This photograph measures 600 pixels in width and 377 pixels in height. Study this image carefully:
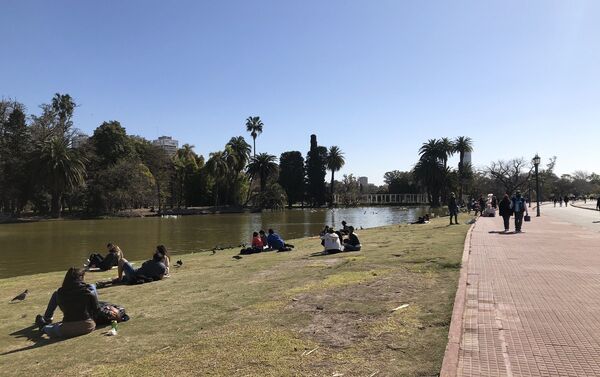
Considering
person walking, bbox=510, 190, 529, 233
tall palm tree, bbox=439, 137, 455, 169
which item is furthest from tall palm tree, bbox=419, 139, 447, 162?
person walking, bbox=510, 190, 529, 233

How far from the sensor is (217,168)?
9519 centimetres

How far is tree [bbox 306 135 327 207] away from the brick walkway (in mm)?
113169

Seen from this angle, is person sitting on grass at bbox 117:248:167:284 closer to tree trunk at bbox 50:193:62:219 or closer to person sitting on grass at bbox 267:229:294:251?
person sitting on grass at bbox 267:229:294:251

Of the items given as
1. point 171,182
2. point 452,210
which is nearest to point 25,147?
point 171,182

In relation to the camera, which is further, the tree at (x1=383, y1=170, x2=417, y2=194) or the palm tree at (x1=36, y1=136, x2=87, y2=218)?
the tree at (x1=383, y1=170, x2=417, y2=194)

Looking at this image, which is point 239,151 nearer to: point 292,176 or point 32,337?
point 292,176

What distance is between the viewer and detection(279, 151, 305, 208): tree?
126500mm

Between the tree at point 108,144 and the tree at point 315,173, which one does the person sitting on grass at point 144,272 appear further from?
the tree at point 315,173

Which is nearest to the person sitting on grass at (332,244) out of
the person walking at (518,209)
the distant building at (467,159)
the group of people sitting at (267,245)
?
the group of people sitting at (267,245)

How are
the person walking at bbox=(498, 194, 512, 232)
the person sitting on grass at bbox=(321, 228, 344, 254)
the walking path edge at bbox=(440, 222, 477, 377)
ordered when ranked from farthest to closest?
the person walking at bbox=(498, 194, 512, 232) → the person sitting on grass at bbox=(321, 228, 344, 254) → the walking path edge at bbox=(440, 222, 477, 377)

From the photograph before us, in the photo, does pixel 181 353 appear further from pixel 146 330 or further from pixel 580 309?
pixel 580 309

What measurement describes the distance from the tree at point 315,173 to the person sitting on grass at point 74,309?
118 metres

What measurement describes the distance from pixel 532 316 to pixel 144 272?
10.1 meters

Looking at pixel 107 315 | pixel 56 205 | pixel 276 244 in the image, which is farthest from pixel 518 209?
pixel 56 205
